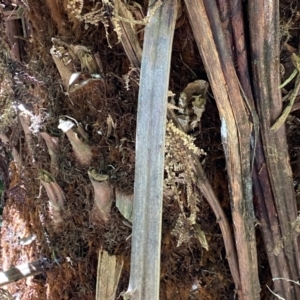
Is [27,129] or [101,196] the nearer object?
[101,196]

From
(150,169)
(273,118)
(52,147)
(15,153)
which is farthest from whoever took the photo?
(15,153)

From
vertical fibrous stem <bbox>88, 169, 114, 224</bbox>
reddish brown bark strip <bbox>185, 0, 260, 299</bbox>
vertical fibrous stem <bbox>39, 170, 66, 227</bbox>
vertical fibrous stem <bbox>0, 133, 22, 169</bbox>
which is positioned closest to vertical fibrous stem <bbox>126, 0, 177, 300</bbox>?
reddish brown bark strip <bbox>185, 0, 260, 299</bbox>

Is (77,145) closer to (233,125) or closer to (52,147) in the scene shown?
(52,147)

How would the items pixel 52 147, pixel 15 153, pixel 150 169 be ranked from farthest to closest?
pixel 15 153
pixel 52 147
pixel 150 169

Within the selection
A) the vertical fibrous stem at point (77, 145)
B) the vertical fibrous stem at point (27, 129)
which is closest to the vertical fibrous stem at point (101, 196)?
the vertical fibrous stem at point (77, 145)

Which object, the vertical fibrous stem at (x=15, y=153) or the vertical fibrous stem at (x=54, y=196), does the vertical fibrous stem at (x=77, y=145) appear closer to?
the vertical fibrous stem at (x=54, y=196)

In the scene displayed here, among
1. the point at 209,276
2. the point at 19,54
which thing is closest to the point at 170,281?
the point at 209,276

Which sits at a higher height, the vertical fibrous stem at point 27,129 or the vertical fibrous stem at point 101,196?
the vertical fibrous stem at point 27,129

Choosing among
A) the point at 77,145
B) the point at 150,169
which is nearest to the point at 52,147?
the point at 77,145
